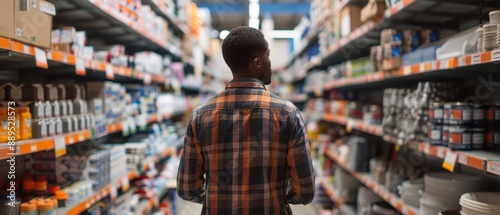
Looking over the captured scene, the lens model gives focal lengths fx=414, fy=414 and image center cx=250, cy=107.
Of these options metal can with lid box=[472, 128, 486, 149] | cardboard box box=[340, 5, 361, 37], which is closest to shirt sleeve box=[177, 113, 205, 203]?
metal can with lid box=[472, 128, 486, 149]

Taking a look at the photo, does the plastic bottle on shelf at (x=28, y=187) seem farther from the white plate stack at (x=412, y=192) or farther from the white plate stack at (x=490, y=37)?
the white plate stack at (x=490, y=37)

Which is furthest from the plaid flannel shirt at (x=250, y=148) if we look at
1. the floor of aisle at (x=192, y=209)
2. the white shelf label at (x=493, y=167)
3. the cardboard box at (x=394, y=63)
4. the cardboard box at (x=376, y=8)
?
the floor of aisle at (x=192, y=209)

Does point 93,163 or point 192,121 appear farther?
point 93,163

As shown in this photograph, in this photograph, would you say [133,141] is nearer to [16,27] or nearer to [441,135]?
[16,27]

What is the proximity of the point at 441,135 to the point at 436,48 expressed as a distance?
465mm

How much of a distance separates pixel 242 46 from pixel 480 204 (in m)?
1.19

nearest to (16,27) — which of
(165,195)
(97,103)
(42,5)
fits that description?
(42,5)

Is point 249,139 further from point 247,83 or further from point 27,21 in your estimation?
point 27,21

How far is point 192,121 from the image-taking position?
171cm

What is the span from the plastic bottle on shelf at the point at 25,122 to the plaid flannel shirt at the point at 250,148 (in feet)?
2.45

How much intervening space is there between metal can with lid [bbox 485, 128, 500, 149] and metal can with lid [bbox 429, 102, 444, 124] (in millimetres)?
221

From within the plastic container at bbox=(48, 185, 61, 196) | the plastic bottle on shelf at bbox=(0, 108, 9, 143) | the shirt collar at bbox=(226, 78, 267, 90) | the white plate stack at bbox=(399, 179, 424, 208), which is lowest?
the white plate stack at bbox=(399, 179, 424, 208)

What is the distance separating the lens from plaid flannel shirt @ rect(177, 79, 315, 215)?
5.41 feet

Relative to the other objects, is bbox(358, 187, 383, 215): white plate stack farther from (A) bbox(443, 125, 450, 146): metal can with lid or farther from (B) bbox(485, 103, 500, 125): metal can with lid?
(B) bbox(485, 103, 500, 125): metal can with lid
